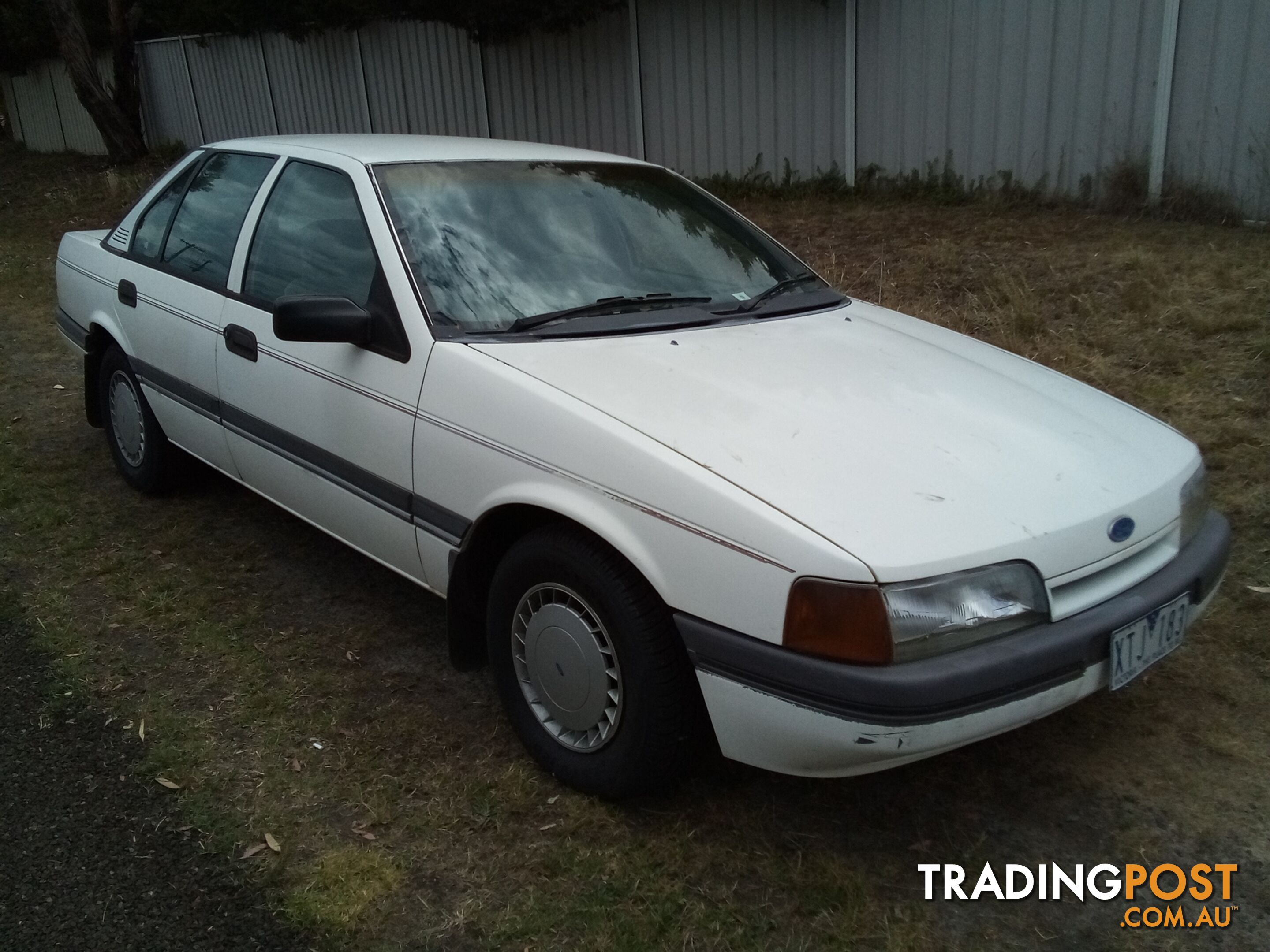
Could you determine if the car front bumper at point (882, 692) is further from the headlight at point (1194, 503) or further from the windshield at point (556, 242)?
the windshield at point (556, 242)

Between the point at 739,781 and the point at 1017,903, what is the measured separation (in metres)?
0.77

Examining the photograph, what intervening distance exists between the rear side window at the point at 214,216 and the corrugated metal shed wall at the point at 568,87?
6161mm

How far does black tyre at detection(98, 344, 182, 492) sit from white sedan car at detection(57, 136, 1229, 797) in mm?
567

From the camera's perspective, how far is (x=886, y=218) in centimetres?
786

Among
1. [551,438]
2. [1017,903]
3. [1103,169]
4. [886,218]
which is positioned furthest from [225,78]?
[1017,903]

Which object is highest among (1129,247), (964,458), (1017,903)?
(964,458)

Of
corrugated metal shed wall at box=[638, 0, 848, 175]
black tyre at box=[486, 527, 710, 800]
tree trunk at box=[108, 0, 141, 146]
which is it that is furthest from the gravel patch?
tree trunk at box=[108, 0, 141, 146]

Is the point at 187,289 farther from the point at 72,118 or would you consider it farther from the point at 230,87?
the point at 72,118

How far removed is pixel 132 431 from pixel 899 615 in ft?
12.7

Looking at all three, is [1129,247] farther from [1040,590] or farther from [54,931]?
[54,931]

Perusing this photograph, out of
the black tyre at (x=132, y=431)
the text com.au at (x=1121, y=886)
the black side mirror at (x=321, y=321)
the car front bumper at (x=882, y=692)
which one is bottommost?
the text com.au at (x=1121, y=886)

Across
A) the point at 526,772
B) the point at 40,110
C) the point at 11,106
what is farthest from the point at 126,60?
the point at 526,772

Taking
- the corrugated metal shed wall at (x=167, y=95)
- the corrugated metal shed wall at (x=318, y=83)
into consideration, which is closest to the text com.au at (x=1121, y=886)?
the corrugated metal shed wall at (x=318, y=83)

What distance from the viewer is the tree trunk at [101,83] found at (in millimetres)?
14586
